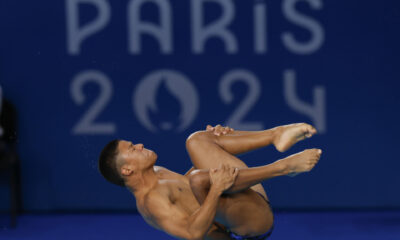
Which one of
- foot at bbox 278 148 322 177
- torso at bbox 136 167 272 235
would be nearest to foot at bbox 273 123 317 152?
foot at bbox 278 148 322 177

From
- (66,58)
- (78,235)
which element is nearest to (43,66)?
(66,58)

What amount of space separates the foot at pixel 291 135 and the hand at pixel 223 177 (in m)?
0.32

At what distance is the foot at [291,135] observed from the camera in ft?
9.77

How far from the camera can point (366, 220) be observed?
4.90 m

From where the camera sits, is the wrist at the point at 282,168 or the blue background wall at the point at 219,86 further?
the blue background wall at the point at 219,86

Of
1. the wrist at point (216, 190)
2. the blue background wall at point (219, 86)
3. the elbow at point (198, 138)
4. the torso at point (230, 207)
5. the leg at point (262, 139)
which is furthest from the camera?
the blue background wall at point (219, 86)

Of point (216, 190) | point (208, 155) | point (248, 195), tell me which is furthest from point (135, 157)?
point (248, 195)

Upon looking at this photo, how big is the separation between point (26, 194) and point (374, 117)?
306 centimetres

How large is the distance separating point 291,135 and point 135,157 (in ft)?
2.54

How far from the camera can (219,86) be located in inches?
202

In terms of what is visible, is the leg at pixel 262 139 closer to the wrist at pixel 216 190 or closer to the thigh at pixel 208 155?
the thigh at pixel 208 155

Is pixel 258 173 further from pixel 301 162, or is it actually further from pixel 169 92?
pixel 169 92

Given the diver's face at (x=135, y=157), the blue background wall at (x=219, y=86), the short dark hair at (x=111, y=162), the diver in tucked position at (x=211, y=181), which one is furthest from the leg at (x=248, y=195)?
the blue background wall at (x=219, y=86)

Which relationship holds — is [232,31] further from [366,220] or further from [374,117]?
[366,220]
